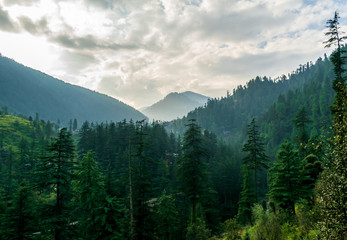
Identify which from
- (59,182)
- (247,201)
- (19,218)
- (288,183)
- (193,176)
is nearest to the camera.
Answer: (59,182)

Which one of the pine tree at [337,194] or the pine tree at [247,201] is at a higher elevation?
the pine tree at [337,194]

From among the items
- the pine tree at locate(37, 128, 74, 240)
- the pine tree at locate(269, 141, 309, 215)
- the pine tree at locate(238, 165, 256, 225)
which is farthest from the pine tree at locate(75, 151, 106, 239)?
the pine tree at locate(238, 165, 256, 225)

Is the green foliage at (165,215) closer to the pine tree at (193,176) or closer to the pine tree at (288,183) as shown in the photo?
the pine tree at (193,176)

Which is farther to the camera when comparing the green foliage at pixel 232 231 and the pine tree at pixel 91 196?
the green foliage at pixel 232 231

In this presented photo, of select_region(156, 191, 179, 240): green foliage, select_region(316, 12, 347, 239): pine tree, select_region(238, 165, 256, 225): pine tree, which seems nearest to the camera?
select_region(316, 12, 347, 239): pine tree

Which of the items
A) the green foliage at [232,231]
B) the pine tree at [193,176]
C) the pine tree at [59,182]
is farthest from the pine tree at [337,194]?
the pine tree at [193,176]

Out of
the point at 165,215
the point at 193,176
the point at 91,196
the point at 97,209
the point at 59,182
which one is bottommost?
the point at 165,215

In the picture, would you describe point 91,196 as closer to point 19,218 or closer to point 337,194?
point 19,218

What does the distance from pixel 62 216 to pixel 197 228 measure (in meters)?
13.5

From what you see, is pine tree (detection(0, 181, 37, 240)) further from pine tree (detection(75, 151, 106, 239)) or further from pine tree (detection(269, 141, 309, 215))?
pine tree (detection(269, 141, 309, 215))

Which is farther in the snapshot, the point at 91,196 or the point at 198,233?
the point at 198,233

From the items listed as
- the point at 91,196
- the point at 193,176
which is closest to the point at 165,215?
the point at 193,176

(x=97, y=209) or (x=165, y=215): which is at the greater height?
(x=97, y=209)

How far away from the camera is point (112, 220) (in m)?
19.3
